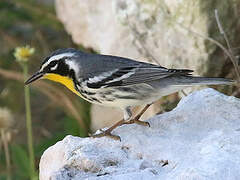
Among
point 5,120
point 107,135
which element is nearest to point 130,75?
point 107,135

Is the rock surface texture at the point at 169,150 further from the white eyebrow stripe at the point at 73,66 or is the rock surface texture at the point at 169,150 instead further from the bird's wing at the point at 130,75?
the white eyebrow stripe at the point at 73,66

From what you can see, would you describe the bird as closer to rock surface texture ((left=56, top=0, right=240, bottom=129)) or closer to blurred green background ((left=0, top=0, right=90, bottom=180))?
rock surface texture ((left=56, top=0, right=240, bottom=129))

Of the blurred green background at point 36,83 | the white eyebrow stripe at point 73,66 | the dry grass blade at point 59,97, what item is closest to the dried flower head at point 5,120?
the white eyebrow stripe at point 73,66

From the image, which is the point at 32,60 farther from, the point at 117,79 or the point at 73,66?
the point at 117,79

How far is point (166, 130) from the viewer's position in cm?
394

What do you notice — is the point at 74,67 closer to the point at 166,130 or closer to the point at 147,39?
the point at 166,130

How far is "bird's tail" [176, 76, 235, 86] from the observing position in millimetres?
4297

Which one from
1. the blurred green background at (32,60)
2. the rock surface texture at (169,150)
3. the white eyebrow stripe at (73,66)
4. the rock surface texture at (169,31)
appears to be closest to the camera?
the rock surface texture at (169,150)

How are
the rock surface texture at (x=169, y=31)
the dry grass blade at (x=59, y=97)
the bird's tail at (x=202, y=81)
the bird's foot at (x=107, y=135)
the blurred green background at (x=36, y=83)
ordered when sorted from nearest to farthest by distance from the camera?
the bird's foot at (x=107, y=135) < the bird's tail at (x=202, y=81) < the rock surface texture at (x=169, y=31) < the dry grass blade at (x=59, y=97) < the blurred green background at (x=36, y=83)

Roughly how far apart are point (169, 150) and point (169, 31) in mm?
2458

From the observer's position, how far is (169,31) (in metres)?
5.82

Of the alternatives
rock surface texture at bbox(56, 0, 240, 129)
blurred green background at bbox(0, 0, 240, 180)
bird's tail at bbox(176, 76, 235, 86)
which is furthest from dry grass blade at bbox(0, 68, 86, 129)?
bird's tail at bbox(176, 76, 235, 86)

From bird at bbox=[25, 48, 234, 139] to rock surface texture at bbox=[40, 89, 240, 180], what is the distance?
27cm

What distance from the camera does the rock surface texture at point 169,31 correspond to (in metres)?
5.64
